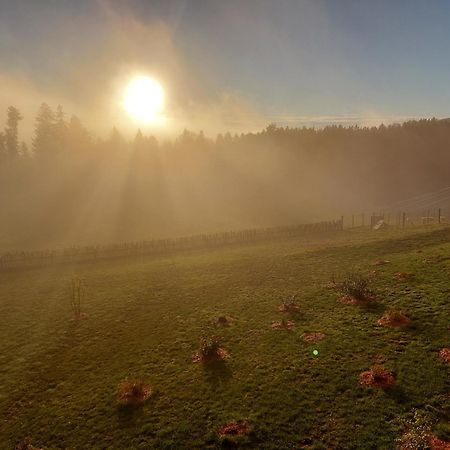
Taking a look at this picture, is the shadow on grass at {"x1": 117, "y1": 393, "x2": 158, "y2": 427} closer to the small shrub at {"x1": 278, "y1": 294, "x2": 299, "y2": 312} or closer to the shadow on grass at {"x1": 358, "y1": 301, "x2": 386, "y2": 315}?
the small shrub at {"x1": 278, "y1": 294, "x2": 299, "y2": 312}

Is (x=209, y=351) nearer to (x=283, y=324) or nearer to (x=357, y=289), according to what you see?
(x=283, y=324)

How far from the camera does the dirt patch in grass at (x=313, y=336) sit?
22.4 m

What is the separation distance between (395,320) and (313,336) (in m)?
5.27

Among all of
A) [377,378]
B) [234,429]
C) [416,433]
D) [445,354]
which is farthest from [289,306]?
[416,433]

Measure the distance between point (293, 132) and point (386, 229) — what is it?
142 metres

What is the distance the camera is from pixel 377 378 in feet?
57.3

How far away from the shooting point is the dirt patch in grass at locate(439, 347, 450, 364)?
18.0 m

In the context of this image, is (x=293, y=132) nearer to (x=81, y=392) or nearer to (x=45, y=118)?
(x=45, y=118)

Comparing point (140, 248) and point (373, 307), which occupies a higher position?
point (140, 248)

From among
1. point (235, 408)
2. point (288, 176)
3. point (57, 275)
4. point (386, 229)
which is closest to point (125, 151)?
point (288, 176)

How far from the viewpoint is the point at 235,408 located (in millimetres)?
17203

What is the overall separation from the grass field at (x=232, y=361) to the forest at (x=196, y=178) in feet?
140

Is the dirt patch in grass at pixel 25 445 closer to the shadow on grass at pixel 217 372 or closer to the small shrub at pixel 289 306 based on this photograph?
the shadow on grass at pixel 217 372

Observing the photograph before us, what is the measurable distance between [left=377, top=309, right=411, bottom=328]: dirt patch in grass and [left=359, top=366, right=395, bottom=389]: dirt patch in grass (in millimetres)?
5010
